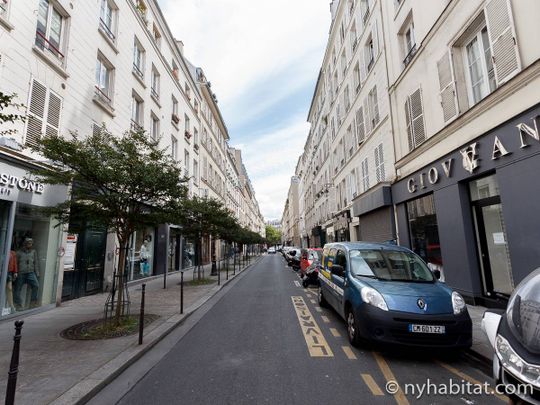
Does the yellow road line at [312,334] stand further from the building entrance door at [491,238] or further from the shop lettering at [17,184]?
the shop lettering at [17,184]

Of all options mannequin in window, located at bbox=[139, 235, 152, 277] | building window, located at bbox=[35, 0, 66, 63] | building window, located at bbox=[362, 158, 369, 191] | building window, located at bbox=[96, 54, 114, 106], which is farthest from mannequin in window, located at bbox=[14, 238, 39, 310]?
building window, located at bbox=[362, 158, 369, 191]

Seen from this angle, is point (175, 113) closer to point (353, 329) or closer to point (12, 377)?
point (353, 329)

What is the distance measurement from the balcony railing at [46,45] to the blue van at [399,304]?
10.6m

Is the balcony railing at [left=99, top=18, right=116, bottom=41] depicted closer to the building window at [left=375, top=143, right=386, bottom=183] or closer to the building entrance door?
the building window at [left=375, top=143, right=386, bottom=183]

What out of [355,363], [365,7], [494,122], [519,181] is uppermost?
[365,7]

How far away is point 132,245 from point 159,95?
9.28 m

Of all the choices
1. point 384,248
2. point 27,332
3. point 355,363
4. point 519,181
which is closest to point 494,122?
point 519,181

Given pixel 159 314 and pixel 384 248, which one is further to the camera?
pixel 159 314

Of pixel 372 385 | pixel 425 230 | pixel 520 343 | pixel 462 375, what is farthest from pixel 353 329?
pixel 425 230

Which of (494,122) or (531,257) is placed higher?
(494,122)

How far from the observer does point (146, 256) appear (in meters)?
17.0

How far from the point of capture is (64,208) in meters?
6.70

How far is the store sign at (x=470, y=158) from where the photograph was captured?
6.40 m

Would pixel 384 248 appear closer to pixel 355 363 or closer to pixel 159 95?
pixel 355 363
